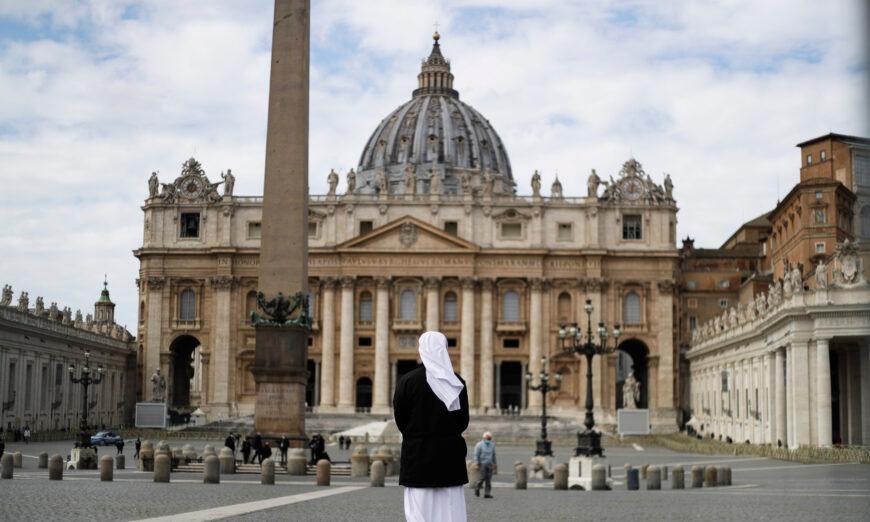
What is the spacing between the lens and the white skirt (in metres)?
7.16

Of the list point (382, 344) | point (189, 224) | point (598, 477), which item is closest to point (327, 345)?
point (382, 344)

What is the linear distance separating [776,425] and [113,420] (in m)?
48.7

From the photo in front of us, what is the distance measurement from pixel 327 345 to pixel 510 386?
49.2 ft

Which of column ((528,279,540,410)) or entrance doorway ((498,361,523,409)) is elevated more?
column ((528,279,540,410))

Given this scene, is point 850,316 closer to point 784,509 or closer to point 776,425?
point 776,425

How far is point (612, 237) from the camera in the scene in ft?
291

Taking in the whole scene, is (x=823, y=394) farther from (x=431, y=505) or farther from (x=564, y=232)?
(x=564, y=232)

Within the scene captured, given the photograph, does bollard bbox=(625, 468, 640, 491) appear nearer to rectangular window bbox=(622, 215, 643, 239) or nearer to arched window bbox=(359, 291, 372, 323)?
arched window bbox=(359, 291, 372, 323)

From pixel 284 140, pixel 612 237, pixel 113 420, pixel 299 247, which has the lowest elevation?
pixel 113 420

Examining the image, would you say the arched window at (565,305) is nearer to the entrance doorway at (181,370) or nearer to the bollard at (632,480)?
the entrance doorway at (181,370)

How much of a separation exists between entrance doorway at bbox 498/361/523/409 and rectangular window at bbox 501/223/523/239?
32.4 ft

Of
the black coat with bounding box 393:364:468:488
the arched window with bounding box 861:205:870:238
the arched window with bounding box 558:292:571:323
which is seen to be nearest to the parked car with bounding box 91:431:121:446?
the arched window with bounding box 558:292:571:323

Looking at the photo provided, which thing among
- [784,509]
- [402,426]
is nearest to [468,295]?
[784,509]

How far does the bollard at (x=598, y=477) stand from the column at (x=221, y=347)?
2391 inches
